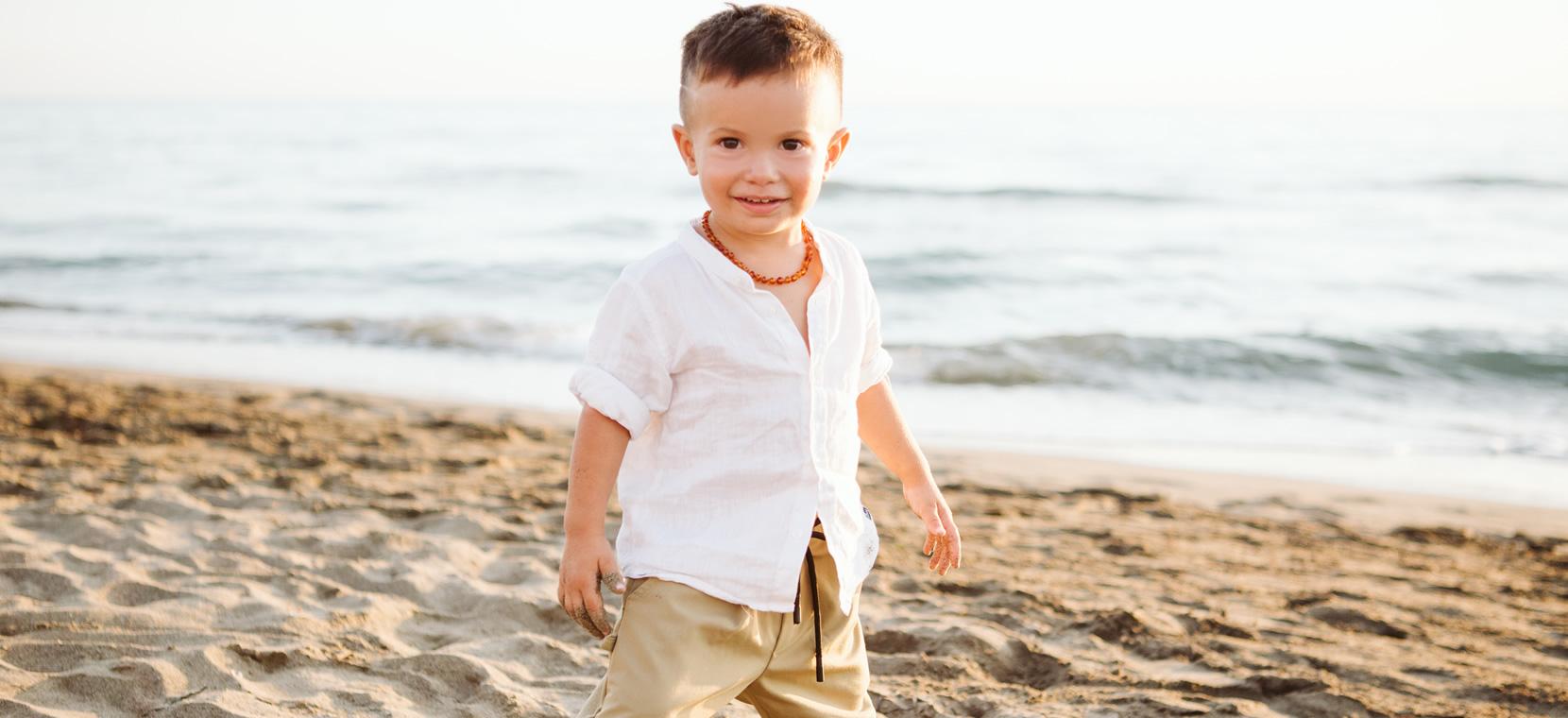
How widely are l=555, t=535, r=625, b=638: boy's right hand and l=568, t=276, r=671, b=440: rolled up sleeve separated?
0.61ft

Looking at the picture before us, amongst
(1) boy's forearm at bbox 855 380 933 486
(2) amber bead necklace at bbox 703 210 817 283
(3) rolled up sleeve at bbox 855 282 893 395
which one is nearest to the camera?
(2) amber bead necklace at bbox 703 210 817 283

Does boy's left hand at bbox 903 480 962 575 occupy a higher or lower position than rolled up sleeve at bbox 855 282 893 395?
lower

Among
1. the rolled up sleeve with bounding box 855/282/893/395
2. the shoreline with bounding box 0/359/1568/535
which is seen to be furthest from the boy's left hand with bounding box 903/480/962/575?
the shoreline with bounding box 0/359/1568/535

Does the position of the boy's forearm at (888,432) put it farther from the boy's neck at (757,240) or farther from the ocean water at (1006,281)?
the ocean water at (1006,281)

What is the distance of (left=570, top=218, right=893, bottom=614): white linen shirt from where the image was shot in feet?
6.35

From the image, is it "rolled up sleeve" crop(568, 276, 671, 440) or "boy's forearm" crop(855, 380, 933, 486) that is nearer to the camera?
"rolled up sleeve" crop(568, 276, 671, 440)

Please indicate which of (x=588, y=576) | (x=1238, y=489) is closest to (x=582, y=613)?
(x=588, y=576)

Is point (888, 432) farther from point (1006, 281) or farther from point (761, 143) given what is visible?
point (1006, 281)

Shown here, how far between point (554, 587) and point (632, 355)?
1.92 metres

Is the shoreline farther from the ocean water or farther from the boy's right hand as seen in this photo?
the boy's right hand

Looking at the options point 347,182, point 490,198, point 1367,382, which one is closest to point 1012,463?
point 1367,382

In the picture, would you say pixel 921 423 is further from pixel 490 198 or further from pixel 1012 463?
pixel 490 198

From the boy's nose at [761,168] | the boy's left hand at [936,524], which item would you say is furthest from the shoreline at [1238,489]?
the boy's nose at [761,168]

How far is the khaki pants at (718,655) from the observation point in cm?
192
